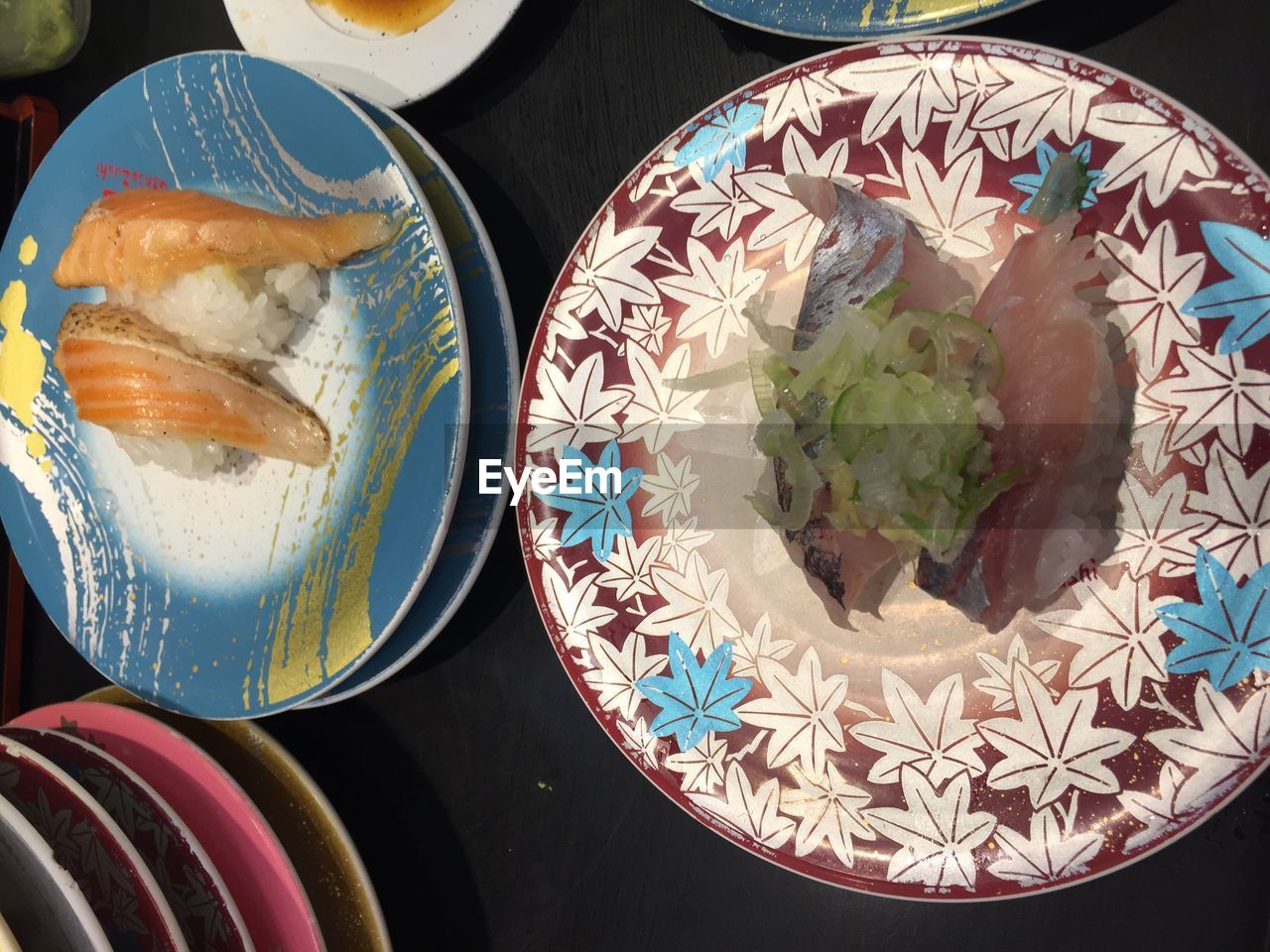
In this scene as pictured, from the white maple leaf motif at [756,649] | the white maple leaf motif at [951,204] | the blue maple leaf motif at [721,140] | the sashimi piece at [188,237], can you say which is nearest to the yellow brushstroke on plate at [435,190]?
the sashimi piece at [188,237]

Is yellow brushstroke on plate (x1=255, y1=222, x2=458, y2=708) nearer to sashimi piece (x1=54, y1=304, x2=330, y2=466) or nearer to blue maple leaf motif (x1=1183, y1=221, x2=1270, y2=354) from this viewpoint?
sashimi piece (x1=54, y1=304, x2=330, y2=466)

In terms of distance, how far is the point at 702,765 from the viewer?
1479mm

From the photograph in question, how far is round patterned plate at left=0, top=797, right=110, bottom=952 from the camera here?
138 cm

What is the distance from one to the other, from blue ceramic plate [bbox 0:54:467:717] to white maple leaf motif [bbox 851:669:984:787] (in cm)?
88

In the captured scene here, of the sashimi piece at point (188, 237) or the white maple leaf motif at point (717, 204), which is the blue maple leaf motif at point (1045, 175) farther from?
the sashimi piece at point (188, 237)

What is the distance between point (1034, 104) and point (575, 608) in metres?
1.20

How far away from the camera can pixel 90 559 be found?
202cm

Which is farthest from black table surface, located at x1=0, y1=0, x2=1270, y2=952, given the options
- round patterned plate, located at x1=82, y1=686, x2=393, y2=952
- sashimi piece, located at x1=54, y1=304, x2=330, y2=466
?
sashimi piece, located at x1=54, y1=304, x2=330, y2=466

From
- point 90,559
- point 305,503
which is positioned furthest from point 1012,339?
point 90,559

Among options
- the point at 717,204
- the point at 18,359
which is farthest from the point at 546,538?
the point at 18,359

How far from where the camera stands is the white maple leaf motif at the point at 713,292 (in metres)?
1.56

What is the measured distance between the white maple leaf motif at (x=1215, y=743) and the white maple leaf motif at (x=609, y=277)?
45.2 inches

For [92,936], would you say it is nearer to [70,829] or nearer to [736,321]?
[70,829]

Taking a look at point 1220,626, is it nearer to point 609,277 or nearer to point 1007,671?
point 1007,671
